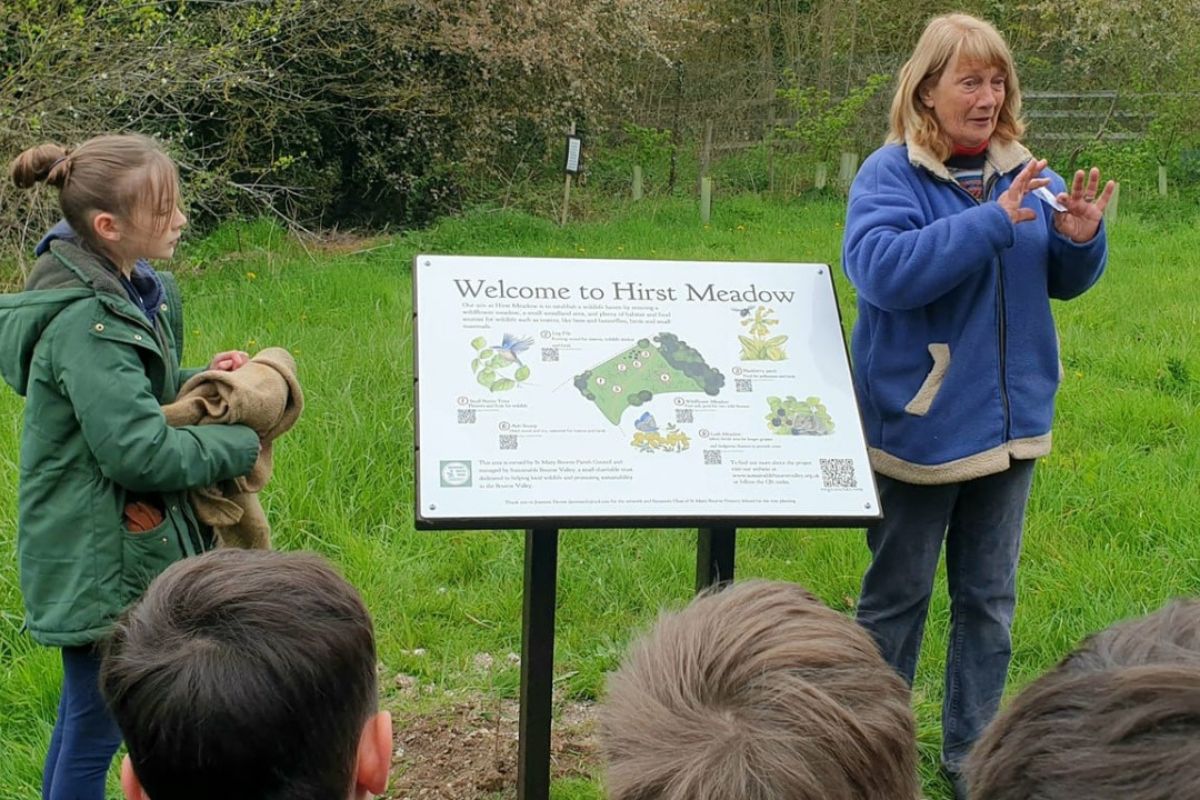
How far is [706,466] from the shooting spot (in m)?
2.68

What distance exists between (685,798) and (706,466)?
1.45 m

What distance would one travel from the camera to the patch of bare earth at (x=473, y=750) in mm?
3252

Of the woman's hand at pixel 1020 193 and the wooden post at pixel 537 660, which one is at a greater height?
the woman's hand at pixel 1020 193

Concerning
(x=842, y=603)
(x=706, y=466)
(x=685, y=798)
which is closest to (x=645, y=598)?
(x=842, y=603)

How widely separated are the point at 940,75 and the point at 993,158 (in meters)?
0.24

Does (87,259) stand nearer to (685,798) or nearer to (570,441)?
(570,441)

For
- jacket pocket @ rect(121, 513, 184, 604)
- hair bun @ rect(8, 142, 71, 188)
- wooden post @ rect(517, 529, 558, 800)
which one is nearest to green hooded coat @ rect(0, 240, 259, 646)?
jacket pocket @ rect(121, 513, 184, 604)

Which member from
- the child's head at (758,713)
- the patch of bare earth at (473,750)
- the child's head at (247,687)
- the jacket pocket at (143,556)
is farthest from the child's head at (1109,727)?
the patch of bare earth at (473,750)

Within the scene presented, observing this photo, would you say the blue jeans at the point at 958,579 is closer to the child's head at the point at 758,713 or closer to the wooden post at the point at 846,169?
the child's head at the point at 758,713

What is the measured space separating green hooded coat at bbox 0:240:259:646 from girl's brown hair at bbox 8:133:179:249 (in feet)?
0.28

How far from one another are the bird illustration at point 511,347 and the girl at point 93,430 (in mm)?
610

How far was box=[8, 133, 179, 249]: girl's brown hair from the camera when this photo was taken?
2453mm

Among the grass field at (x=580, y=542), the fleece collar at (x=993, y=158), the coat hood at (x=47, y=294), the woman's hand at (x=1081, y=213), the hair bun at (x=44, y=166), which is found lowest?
the grass field at (x=580, y=542)

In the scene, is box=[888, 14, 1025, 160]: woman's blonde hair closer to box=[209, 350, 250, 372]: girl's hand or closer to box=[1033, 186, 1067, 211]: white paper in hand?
box=[1033, 186, 1067, 211]: white paper in hand
